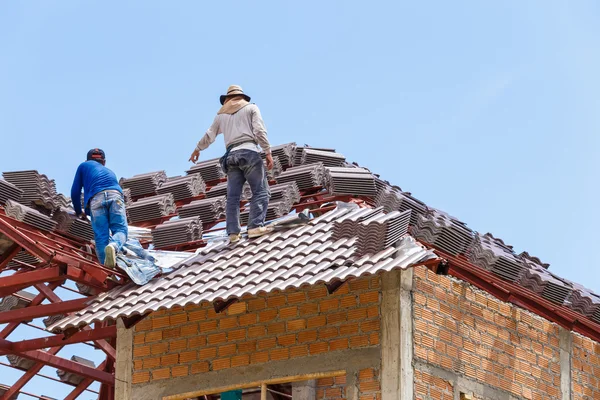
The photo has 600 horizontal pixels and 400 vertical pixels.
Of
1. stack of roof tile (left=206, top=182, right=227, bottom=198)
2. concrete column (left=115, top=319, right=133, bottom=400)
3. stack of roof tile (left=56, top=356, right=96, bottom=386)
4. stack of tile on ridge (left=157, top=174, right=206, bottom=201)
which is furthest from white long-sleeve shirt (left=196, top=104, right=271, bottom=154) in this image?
stack of roof tile (left=56, top=356, right=96, bottom=386)

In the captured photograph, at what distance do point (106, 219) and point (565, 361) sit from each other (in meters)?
5.80

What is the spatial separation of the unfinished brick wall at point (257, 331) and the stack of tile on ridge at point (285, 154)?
3.87 metres

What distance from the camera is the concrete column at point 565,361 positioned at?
17047 millimetres

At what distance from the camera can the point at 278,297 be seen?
16.0m

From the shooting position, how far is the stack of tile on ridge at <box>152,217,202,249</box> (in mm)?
17953

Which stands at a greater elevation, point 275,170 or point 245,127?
point 275,170

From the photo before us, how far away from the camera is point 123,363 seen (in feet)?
54.7

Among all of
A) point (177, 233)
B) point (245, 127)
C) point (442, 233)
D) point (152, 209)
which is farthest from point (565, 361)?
point (152, 209)

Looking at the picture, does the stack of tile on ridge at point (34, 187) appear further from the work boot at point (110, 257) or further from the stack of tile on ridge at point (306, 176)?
the stack of tile on ridge at point (306, 176)

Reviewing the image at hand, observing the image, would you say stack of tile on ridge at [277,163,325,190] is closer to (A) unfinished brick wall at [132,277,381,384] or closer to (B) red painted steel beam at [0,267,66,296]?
(A) unfinished brick wall at [132,277,381,384]

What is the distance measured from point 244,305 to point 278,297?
1.55 feet

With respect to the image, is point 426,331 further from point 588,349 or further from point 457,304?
point 588,349

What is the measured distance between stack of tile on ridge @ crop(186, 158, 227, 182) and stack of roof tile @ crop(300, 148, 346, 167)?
1.47m

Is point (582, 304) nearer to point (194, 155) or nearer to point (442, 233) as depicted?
point (442, 233)
